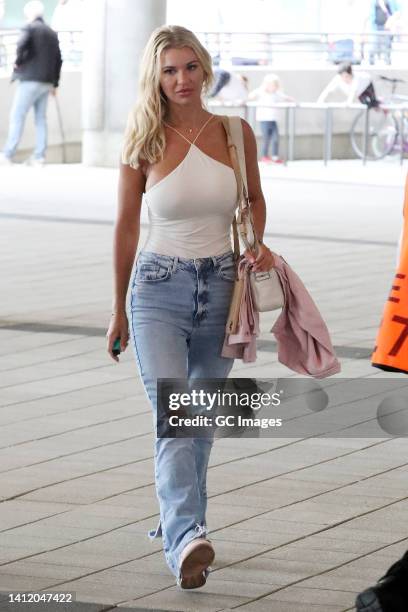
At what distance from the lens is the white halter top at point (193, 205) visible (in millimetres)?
4699

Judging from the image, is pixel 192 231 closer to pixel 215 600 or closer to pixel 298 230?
pixel 215 600

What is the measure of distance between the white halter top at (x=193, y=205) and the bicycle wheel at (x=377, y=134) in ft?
67.5

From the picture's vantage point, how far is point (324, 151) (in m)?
25.6

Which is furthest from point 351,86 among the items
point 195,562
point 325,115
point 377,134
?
point 195,562

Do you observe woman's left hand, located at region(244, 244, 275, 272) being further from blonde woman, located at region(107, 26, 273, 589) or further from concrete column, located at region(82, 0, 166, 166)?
concrete column, located at region(82, 0, 166, 166)

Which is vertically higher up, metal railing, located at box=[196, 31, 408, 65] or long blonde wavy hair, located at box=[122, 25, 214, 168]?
long blonde wavy hair, located at box=[122, 25, 214, 168]

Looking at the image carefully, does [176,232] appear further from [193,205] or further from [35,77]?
[35,77]

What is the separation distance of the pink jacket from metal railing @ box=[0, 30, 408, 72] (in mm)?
23201


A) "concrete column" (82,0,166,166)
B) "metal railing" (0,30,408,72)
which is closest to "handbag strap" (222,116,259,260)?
"concrete column" (82,0,166,166)

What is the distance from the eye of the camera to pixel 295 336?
483 cm

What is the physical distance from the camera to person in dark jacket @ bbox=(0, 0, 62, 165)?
22.7 metres

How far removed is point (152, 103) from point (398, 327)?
1371mm

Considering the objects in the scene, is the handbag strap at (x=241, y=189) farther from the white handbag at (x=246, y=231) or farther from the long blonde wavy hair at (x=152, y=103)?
the long blonde wavy hair at (x=152, y=103)

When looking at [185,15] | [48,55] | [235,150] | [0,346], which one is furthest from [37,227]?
[185,15]
